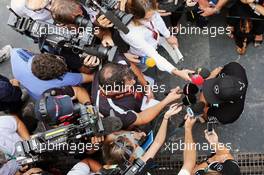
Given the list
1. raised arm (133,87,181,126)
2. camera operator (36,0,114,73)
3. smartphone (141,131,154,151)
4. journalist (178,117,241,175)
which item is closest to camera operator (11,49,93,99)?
camera operator (36,0,114,73)

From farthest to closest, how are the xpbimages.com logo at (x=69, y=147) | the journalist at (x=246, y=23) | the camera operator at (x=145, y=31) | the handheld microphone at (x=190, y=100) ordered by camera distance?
the journalist at (x=246, y=23) < the handheld microphone at (x=190, y=100) < the camera operator at (x=145, y=31) < the xpbimages.com logo at (x=69, y=147)

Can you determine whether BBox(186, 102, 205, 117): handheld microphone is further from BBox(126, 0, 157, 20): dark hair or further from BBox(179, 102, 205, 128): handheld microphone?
BBox(126, 0, 157, 20): dark hair

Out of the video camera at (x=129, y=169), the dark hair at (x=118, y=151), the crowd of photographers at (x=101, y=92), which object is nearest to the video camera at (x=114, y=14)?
the crowd of photographers at (x=101, y=92)

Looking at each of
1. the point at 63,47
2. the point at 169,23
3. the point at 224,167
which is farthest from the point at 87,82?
the point at 224,167

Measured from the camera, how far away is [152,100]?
465 cm

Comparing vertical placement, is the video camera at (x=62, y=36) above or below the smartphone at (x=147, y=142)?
above

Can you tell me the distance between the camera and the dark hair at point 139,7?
162 inches

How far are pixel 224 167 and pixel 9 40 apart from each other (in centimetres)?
290

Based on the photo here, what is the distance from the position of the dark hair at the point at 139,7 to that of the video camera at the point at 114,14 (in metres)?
0.05

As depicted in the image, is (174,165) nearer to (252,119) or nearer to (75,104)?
(252,119)

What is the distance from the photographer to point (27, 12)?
4.44 m

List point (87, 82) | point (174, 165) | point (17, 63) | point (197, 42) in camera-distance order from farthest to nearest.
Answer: point (197, 42), point (174, 165), point (87, 82), point (17, 63)

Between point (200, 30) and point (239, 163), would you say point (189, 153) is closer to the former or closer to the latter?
point (239, 163)

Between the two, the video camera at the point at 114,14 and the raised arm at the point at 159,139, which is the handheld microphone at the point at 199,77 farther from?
the video camera at the point at 114,14
